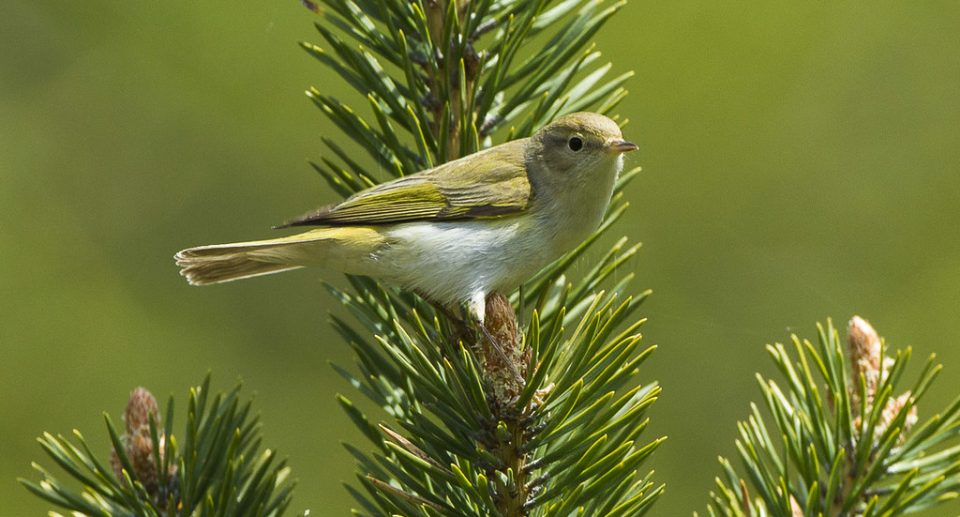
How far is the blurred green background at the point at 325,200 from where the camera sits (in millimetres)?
4617

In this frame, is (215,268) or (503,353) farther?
(215,268)

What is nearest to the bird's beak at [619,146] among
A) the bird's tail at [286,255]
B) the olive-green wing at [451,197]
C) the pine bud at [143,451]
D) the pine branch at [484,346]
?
the olive-green wing at [451,197]

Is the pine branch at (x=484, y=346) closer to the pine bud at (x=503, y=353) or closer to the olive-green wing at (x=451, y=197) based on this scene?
the pine bud at (x=503, y=353)

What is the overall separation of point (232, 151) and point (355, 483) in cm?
175

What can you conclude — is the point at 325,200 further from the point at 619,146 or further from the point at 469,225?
the point at 619,146

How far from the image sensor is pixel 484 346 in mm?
1700

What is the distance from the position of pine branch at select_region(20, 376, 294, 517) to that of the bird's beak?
1211 millimetres

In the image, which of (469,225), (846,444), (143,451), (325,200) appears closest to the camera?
(846,444)

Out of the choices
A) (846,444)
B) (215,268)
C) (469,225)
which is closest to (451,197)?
(469,225)

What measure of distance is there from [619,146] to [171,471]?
1.36 metres

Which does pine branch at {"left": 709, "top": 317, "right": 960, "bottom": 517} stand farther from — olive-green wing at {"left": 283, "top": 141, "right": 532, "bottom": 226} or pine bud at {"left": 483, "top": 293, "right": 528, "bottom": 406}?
olive-green wing at {"left": 283, "top": 141, "right": 532, "bottom": 226}

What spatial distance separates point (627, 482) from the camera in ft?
5.12

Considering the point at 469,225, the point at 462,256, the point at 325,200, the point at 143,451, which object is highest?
the point at 325,200

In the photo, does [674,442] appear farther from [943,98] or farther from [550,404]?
[550,404]
